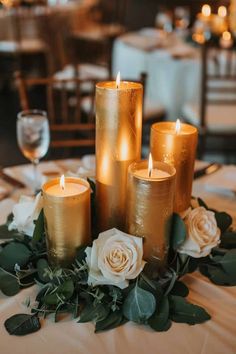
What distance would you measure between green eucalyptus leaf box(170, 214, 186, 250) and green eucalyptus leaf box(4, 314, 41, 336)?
0.26m

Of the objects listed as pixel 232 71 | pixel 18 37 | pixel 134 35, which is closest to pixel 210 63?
pixel 232 71

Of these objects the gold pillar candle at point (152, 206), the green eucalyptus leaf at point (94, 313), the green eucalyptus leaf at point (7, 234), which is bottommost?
the green eucalyptus leaf at point (94, 313)

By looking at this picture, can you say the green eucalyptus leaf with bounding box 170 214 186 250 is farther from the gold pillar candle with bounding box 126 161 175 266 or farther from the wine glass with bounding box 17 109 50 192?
the wine glass with bounding box 17 109 50 192

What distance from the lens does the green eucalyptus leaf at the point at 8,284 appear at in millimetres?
760

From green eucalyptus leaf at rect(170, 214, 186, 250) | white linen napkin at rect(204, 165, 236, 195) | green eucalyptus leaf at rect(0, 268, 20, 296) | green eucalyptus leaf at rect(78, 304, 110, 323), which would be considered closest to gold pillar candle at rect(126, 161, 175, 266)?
green eucalyptus leaf at rect(170, 214, 186, 250)

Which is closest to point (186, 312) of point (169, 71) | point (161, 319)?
point (161, 319)

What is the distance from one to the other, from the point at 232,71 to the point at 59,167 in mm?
1896

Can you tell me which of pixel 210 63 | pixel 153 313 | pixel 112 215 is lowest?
pixel 153 313

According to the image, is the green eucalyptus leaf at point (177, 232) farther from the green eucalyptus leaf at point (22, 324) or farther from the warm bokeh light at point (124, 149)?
the green eucalyptus leaf at point (22, 324)

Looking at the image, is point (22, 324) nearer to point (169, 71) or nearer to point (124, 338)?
point (124, 338)

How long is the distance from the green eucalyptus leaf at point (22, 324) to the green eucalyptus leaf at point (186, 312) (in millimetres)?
213

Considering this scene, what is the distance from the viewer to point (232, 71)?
286cm

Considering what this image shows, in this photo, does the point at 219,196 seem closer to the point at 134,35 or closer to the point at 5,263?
the point at 5,263

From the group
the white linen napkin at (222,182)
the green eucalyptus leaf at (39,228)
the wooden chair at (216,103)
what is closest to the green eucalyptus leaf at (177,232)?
the green eucalyptus leaf at (39,228)
